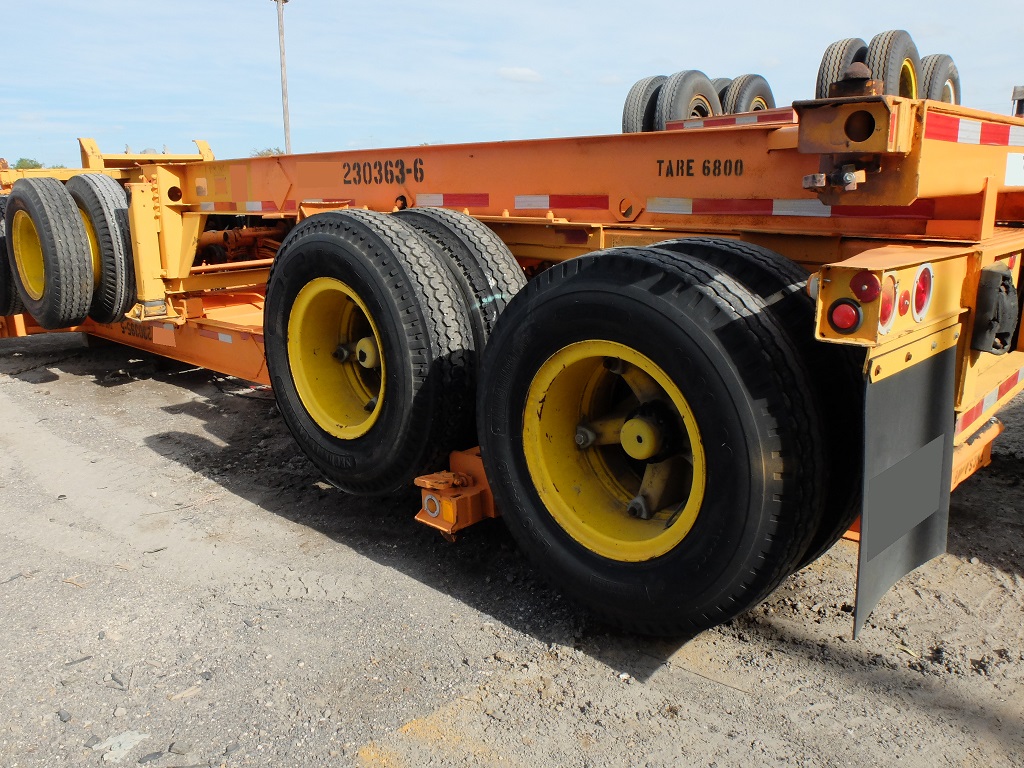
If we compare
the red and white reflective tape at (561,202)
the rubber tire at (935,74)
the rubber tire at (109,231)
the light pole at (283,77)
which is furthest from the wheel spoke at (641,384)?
the light pole at (283,77)

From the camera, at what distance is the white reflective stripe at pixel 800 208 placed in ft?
9.16

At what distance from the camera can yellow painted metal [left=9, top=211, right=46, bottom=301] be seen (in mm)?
6224

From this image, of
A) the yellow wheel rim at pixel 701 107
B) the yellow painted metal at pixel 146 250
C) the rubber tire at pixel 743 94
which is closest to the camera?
the yellow painted metal at pixel 146 250

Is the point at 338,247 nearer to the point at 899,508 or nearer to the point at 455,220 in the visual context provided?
the point at 455,220

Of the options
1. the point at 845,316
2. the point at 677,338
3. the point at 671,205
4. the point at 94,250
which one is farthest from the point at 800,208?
the point at 94,250

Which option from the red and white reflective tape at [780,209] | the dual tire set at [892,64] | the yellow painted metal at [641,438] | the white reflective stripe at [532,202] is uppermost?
the dual tire set at [892,64]

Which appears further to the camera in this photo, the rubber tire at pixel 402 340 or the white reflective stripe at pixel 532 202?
the white reflective stripe at pixel 532 202

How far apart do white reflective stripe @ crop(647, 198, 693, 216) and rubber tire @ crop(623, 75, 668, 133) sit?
18.0 feet

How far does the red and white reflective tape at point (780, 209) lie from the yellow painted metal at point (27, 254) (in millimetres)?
5068

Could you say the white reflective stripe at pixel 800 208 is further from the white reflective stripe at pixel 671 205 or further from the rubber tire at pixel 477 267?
the rubber tire at pixel 477 267

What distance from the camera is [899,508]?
2.23 metres

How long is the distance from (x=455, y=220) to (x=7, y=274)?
4.92 meters

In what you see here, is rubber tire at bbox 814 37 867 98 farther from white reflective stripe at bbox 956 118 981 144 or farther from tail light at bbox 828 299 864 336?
tail light at bbox 828 299 864 336

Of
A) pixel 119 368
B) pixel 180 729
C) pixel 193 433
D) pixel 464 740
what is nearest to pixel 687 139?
pixel 464 740
